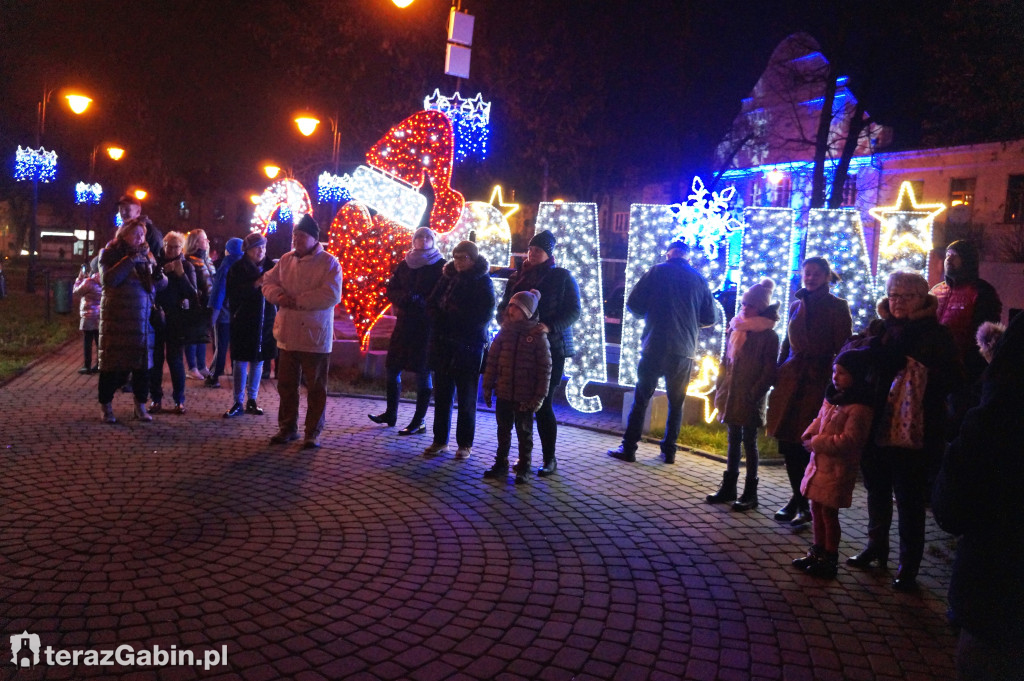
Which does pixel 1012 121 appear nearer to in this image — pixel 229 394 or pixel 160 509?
pixel 229 394

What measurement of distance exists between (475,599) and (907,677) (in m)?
2.17

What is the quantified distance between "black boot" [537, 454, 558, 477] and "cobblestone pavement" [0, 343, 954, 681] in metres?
0.29

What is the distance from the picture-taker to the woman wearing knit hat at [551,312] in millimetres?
7258

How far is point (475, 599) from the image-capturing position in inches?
175

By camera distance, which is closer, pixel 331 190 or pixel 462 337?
pixel 462 337

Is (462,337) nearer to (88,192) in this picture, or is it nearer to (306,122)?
(306,122)

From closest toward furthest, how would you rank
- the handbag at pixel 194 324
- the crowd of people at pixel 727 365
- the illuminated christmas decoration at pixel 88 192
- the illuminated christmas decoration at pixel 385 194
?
the crowd of people at pixel 727 365, the handbag at pixel 194 324, the illuminated christmas decoration at pixel 385 194, the illuminated christmas decoration at pixel 88 192

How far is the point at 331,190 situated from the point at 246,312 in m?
14.8

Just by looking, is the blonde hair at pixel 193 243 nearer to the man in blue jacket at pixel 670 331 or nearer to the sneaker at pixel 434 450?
the sneaker at pixel 434 450

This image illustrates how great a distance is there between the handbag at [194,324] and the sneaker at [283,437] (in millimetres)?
2040

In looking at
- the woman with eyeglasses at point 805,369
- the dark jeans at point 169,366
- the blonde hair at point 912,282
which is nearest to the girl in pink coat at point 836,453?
the blonde hair at point 912,282

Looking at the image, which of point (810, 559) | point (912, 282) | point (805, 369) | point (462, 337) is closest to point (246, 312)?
point (462, 337)

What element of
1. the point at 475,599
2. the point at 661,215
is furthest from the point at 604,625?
the point at 661,215

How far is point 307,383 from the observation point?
7797 millimetres
